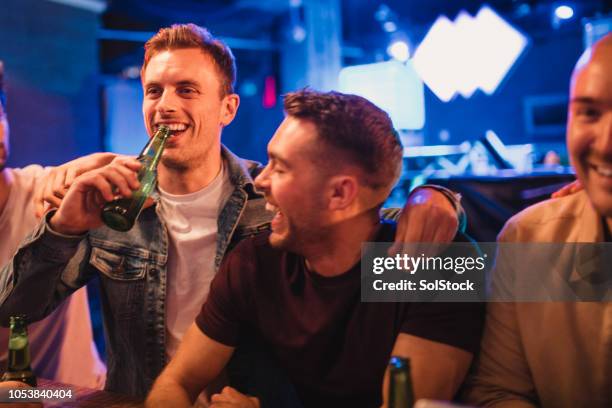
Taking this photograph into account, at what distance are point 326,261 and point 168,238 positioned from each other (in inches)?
26.1

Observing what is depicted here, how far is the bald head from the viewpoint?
1.12 meters

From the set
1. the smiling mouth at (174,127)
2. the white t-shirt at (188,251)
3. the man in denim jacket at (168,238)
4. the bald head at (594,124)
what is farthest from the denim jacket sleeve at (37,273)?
the bald head at (594,124)

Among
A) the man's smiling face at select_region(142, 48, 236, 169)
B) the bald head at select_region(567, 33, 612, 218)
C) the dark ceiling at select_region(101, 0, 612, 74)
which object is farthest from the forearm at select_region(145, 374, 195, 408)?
the dark ceiling at select_region(101, 0, 612, 74)

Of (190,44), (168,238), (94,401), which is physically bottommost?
(94,401)

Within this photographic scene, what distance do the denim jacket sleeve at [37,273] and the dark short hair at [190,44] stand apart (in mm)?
670

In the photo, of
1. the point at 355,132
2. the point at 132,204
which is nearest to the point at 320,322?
the point at 355,132

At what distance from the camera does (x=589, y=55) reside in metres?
1.17

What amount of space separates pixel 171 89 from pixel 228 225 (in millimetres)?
474

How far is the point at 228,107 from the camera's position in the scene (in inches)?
82.5

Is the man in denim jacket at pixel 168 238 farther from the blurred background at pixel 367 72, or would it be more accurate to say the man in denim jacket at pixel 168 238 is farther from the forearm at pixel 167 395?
the blurred background at pixel 367 72

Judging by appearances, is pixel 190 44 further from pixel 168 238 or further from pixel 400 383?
pixel 400 383

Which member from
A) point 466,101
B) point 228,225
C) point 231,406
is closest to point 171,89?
point 228,225

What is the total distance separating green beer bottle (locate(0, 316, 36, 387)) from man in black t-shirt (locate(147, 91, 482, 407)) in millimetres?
313

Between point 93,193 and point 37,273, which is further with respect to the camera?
point 37,273
